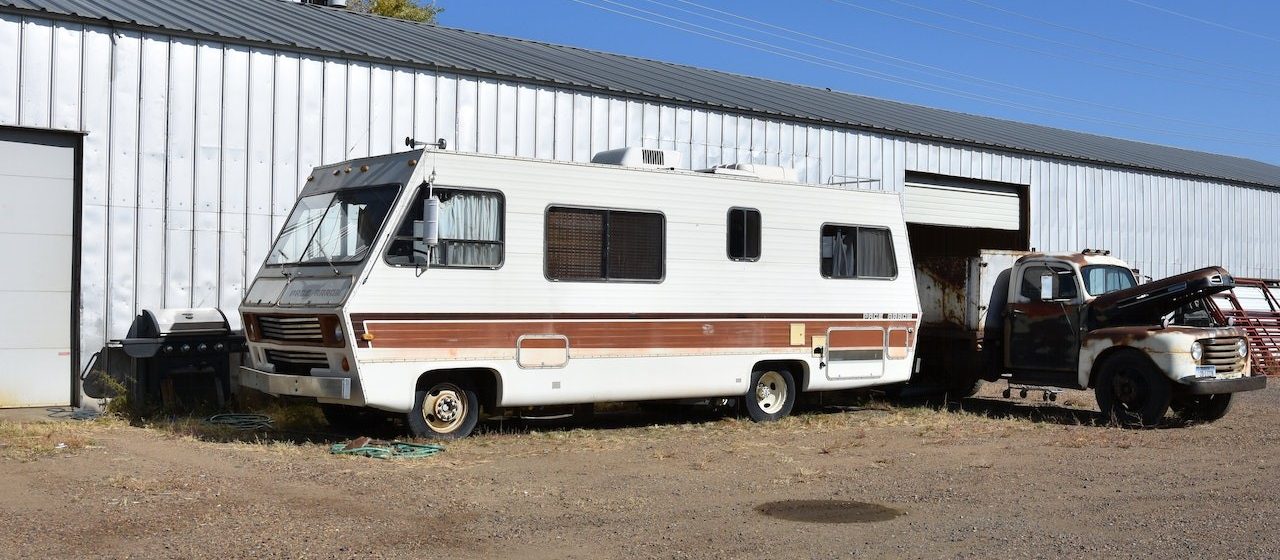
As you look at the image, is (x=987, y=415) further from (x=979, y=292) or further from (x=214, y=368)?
(x=214, y=368)

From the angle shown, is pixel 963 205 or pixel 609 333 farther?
pixel 963 205

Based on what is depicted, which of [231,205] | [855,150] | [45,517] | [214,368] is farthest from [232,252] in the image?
[855,150]

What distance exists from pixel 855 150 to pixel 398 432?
35.5 ft

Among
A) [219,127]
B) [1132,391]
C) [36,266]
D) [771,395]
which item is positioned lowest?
[771,395]

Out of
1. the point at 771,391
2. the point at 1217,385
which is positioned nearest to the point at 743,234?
the point at 771,391

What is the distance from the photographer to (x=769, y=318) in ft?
43.5

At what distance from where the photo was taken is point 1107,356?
13805 mm

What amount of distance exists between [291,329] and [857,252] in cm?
640

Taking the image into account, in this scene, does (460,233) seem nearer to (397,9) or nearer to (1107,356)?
(1107,356)

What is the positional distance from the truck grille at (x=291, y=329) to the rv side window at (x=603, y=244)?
7.23 feet

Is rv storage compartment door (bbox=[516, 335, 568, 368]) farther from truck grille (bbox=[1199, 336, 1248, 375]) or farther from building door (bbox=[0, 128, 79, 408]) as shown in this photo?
truck grille (bbox=[1199, 336, 1248, 375])

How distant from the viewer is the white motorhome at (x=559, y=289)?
425 inches

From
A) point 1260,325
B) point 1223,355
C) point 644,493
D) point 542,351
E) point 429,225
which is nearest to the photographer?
point 644,493

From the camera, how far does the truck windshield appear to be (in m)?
14.4
